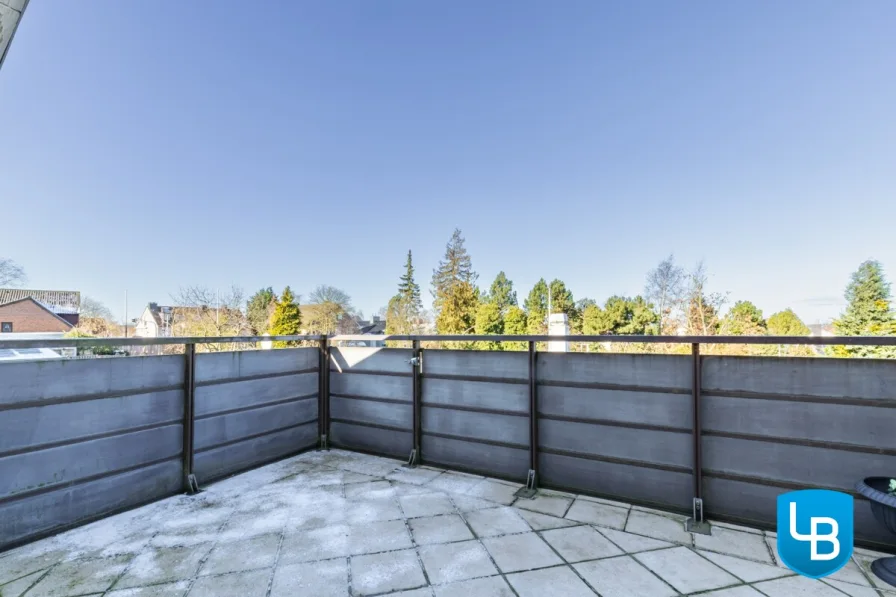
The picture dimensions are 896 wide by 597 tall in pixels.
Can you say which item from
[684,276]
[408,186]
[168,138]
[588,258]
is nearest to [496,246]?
[588,258]

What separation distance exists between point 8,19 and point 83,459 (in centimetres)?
269

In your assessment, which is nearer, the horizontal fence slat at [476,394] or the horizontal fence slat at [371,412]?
the horizontal fence slat at [476,394]

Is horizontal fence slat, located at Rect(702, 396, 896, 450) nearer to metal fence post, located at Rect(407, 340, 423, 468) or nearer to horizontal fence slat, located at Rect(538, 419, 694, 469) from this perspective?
horizontal fence slat, located at Rect(538, 419, 694, 469)

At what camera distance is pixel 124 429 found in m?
2.91

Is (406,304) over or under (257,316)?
over

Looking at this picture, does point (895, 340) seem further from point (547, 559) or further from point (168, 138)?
point (168, 138)

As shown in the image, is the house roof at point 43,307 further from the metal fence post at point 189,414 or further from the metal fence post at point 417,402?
the metal fence post at point 417,402

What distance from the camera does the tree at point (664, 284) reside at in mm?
17297

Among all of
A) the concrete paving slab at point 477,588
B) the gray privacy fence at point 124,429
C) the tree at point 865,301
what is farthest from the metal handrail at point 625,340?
the tree at point 865,301

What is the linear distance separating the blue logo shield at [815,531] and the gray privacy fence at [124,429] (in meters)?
4.12

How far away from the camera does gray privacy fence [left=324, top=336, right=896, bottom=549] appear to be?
2.40 m

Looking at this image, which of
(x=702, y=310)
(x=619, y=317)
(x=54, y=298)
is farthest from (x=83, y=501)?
(x=54, y=298)

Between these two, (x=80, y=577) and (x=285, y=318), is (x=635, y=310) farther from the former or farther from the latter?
(x=80, y=577)

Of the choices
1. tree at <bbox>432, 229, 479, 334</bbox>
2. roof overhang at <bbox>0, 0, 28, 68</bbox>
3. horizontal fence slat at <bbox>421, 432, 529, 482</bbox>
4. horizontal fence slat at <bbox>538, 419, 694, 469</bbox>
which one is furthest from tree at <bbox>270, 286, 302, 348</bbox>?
roof overhang at <bbox>0, 0, 28, 68</bbox>
